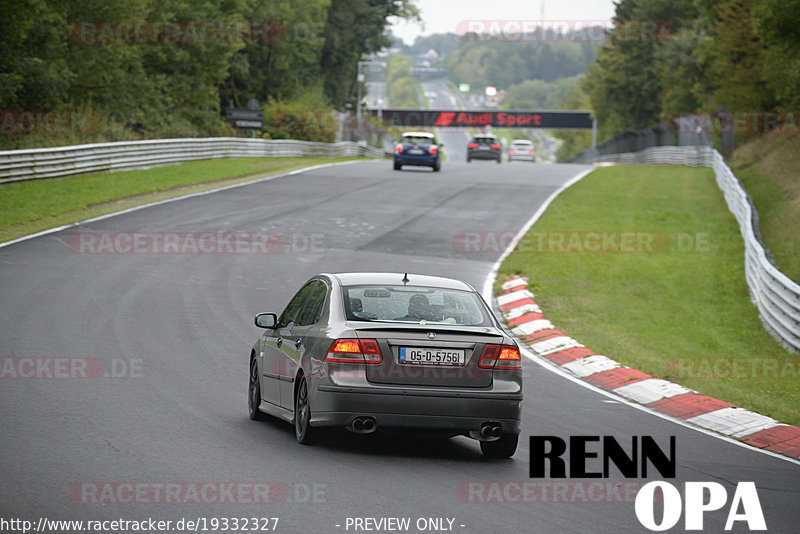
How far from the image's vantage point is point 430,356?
784 centimetres

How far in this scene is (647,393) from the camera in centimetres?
1149

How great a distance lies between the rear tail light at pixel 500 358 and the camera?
7.96 metres

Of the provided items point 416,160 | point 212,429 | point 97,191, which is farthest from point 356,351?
point 416,160

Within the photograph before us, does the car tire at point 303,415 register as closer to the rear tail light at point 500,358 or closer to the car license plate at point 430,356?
the car license plate at point 430,356

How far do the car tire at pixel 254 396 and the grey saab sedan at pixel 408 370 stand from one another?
1.02m

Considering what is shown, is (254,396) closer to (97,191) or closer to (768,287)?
(768,287)

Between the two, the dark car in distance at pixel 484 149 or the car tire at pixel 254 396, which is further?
the dark car in distance at pixel 484 149

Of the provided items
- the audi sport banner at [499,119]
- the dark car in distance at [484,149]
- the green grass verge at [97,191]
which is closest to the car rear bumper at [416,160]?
the green grass verge at [97,191]

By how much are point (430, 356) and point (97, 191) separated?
2154 cm

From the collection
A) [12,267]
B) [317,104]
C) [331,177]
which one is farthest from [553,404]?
[317,104]

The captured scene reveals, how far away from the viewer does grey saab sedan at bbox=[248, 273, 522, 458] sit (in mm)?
7773

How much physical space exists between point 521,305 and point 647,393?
219 inches

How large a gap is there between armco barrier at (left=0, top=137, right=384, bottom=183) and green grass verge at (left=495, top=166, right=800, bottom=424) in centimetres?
1297

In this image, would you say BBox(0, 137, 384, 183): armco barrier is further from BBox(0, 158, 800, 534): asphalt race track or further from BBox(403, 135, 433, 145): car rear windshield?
BBox(0, 158, 800, 534): asphalt race track
